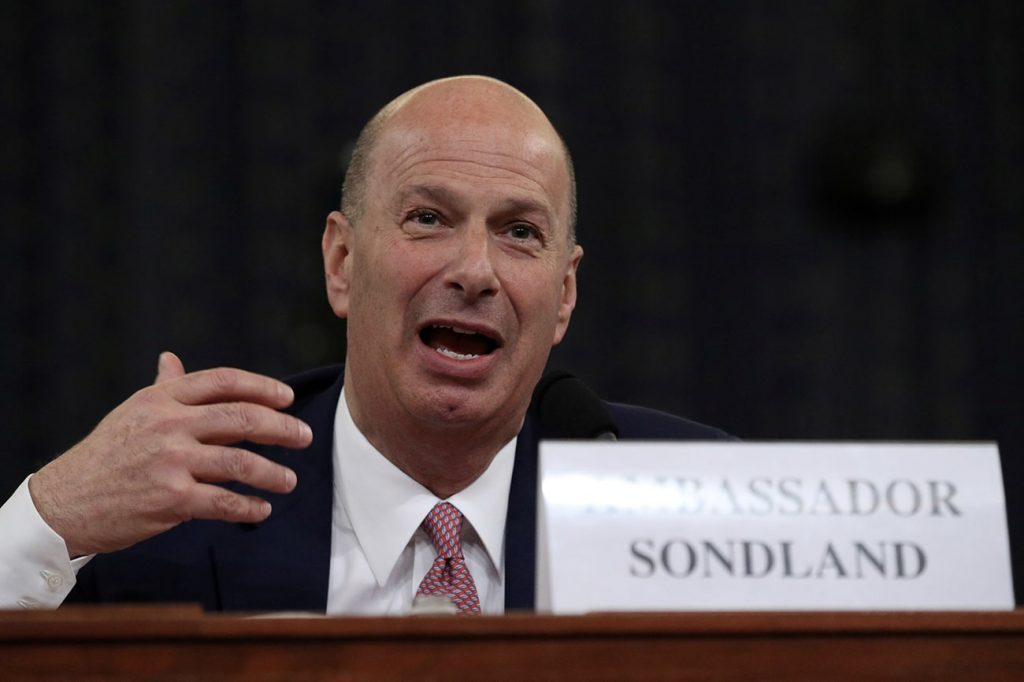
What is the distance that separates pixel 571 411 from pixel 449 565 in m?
0.23

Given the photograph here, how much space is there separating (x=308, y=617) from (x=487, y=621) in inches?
4.8

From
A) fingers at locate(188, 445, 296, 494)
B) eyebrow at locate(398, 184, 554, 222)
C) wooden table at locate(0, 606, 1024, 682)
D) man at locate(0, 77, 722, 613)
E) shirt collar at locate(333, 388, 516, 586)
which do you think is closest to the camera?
wooden table at locate(0, 606, 1024, 682)

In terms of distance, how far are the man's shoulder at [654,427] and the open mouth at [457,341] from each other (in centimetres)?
25

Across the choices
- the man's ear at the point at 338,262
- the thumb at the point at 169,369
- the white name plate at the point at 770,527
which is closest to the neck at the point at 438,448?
the man's ear at the point at 338,262

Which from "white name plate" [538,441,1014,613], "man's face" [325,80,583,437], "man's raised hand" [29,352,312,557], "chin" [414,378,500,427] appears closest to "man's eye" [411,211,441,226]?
"man's face" [325,80,583,437]

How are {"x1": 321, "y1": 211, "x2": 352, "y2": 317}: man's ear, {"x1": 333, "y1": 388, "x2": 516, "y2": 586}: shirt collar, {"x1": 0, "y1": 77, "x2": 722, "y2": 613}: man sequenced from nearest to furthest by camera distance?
{"x1": 0, "y1": 77, "x2": 722, "y2": 613}: man → {"x1": 333, "y1": 388, "x2": 516, "y2": 586}: shirt collar → {"x1": 321, "y1": 211, "x2": 352, "y2": 317}: man's ear

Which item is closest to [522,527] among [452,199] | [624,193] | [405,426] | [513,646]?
[405,426]

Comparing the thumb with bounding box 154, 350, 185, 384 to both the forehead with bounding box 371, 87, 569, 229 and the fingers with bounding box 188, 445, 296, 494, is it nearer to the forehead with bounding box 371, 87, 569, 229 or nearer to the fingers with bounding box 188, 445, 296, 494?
the fingers with bounding box 188, 445, 296, 494

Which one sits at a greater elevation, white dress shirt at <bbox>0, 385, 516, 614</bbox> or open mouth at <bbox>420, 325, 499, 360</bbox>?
open mouth at <bbox>420, 325, 499, 360</bbox>

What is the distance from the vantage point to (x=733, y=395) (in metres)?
3.26

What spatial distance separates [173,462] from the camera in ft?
4.10

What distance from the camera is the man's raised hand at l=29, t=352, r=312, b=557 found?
1.23 metres

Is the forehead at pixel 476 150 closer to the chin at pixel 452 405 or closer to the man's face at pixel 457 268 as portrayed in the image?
the man's face at pixel 457 268

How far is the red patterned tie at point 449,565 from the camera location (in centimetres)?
149
